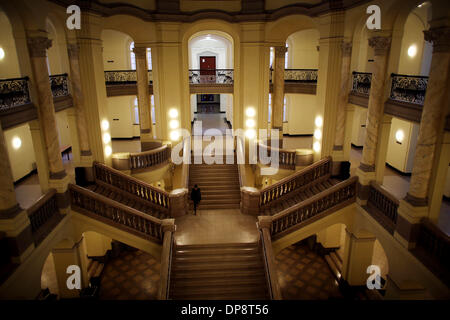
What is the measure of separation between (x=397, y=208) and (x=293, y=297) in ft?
15.6

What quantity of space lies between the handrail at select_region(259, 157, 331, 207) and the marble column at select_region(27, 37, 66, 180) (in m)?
6.75

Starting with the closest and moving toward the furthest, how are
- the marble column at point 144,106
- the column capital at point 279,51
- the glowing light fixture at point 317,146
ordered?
1. the glowing light fixture at point 317,146
2. the column capital at point 279,51
3. the marble column at point 144,106

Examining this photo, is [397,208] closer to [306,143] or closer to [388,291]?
[388,291]

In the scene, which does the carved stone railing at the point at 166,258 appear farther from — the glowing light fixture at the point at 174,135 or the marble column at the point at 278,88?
the marble column at the point at 278,88

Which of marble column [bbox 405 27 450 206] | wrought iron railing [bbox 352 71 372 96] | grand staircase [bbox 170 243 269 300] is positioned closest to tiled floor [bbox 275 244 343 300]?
grand staircase [bbox 170 243 269 300]

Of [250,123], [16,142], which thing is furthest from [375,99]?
[16,142]

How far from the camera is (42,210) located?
8328 millimetres

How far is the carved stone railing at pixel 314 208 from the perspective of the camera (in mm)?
9922

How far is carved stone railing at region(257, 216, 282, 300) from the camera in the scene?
8.21m

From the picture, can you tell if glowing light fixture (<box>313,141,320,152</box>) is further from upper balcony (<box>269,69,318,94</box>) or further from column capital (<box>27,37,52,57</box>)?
column capital (<box>27,37,52,57</box>)

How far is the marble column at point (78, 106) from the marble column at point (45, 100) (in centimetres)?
243

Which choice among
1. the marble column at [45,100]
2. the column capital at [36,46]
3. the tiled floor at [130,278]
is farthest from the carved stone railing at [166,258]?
the column capital at [36,46]

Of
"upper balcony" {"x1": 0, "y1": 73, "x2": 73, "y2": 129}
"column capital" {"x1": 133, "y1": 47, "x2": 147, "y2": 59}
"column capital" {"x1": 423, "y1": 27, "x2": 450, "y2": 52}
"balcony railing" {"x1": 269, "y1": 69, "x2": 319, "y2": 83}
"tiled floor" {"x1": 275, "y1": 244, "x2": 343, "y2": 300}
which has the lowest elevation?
"tiled floor" {"x1": 275, "y1": 244, "x2": 343, "y2": 300}
